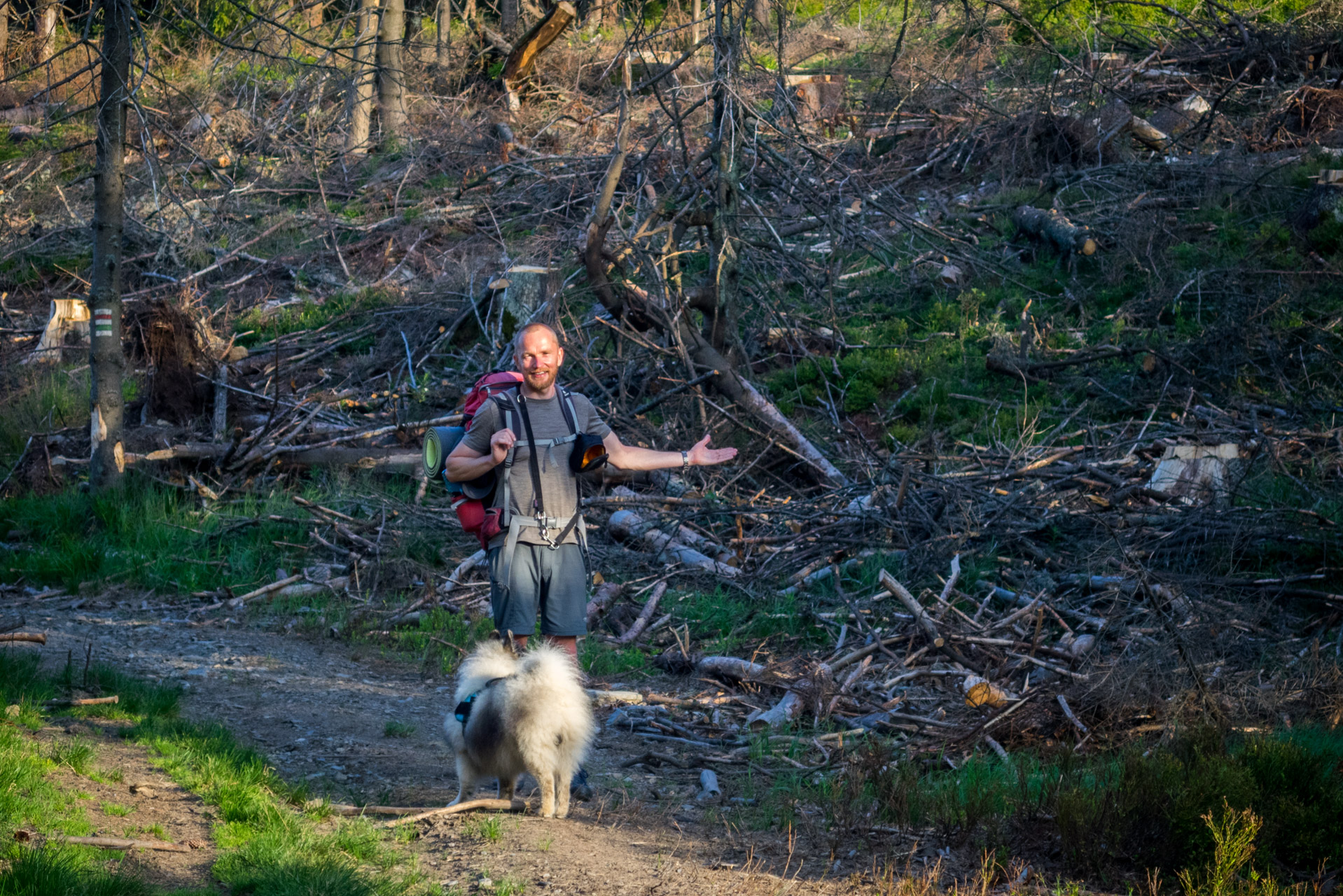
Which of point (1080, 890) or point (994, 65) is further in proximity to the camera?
point (994, 65)

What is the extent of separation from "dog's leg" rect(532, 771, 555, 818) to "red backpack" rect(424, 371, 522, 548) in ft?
3.55

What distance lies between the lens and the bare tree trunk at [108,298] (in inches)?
383

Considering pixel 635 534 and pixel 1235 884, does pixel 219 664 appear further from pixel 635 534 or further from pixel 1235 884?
pixel 1235 884

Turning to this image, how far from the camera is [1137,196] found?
1427 centimetres

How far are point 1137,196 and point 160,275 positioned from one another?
13527mm

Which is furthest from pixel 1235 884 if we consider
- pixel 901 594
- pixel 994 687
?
pixel 901 594

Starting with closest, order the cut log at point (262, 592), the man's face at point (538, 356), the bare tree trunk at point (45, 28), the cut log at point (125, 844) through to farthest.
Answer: the cut log at point (125, 844) < the man's face at point (538, 356) < the bare tree trunk at point (45, 28) < the cut log at point (262, 592)

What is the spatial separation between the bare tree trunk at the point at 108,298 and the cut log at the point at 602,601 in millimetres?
4986

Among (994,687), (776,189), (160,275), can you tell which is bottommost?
(994,687)

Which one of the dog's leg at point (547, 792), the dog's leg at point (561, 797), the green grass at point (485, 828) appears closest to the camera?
the green grass at point (485, 828)

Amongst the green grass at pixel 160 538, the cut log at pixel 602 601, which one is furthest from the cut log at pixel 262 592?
the cut log at pixel 602 601

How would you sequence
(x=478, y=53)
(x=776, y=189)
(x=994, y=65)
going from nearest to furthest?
(x=776, y=189) → (x=994, y=65) → (x=478, y=53)

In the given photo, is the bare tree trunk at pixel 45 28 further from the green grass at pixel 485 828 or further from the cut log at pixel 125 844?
the green grass at pixel 485 828

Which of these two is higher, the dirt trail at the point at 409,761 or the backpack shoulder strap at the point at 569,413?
the backpack shoulder strap at the point at 569,413
